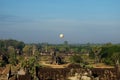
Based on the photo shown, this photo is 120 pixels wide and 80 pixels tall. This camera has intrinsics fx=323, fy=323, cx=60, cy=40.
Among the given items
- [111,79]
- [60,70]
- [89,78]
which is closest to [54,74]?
[60,70]

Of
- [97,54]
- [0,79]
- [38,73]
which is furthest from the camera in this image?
[97,54]

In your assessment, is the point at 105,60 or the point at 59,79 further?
the point at 105,60

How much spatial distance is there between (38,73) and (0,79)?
211 inches

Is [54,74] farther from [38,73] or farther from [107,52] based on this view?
[107,52]

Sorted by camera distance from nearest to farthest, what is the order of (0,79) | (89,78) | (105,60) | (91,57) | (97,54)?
(89,78), (0,79), (105,60), (97,54), (91,57)

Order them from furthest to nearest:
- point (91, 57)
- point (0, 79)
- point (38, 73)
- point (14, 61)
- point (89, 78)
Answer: point (91, 57) → point (14, 61) → point (0, 79) → point (38, 73) → point (89, 78)

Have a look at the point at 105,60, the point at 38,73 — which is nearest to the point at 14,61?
the point at 105,60

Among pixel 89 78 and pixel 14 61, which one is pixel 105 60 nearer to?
pixel 14 61

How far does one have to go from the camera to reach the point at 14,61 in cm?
5884

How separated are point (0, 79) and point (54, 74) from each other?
692cm

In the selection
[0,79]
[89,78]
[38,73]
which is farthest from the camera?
[0,79]

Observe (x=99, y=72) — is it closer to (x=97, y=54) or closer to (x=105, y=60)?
(x=105, y=60)

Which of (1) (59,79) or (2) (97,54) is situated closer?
(1) (59,79)

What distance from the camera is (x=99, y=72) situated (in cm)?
2928
